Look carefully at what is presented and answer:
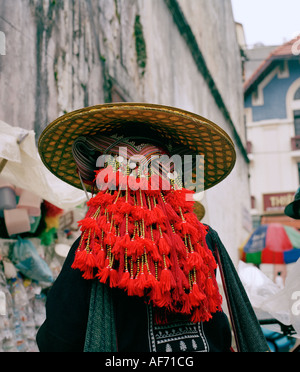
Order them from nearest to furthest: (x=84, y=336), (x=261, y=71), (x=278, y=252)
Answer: (x=84, y=336)
(x=278, y=252)
(x=261, y=71)

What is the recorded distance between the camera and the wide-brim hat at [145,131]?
5.46ft

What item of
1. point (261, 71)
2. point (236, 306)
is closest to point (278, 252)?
point (236, 306)

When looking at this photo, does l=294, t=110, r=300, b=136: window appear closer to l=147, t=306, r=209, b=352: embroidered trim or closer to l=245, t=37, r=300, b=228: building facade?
l=245, t=37, r=300, b=228: building facade

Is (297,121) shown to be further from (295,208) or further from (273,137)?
(295,208)

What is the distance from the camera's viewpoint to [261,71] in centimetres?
1967

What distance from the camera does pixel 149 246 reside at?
1.47 meters

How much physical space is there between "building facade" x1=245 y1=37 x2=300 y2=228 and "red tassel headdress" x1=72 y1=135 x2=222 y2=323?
18317mm

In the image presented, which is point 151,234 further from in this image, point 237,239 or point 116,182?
point 237,239

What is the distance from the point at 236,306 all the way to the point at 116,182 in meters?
0.73

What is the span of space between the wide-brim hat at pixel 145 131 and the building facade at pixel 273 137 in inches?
708

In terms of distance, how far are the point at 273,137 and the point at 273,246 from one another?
524 inches

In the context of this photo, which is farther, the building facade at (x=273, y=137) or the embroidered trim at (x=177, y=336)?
the building facade at (x=273, y=137)

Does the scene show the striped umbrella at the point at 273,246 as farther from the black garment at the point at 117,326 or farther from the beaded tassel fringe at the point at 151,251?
the black garment at the point at 117,326
